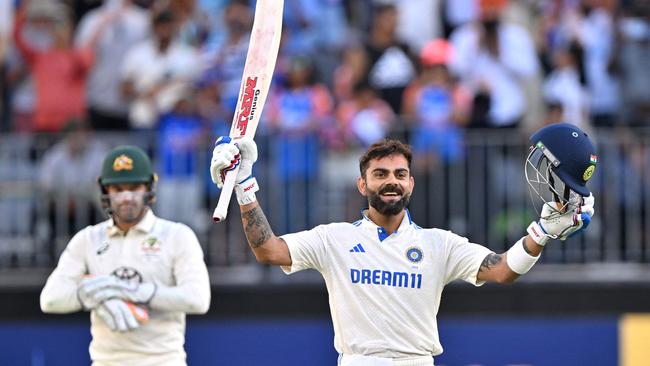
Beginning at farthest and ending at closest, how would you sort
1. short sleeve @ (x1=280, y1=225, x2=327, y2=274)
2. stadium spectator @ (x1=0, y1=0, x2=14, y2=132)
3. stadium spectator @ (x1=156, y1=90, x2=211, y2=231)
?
A: stadium spectator @ (x1=0, y1=0, x2=14, y2=132)
stadium spectator @ (x1=156, y1=90, x2=211, y2=231)
short sleeve @ (x1=280, y1=225, x2=327, y2=274)

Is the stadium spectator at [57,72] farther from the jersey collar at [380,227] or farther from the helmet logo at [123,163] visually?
the jersey collar at [380,227]

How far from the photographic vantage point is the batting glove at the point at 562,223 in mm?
6656

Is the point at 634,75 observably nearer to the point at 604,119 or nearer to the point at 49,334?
the point at 604,119

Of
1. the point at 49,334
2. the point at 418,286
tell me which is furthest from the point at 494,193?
the point at 418,286

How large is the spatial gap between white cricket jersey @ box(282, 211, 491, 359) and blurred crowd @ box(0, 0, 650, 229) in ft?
14.4

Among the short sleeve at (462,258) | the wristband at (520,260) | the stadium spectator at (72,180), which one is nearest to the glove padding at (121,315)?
the short sleeve at (462,258)

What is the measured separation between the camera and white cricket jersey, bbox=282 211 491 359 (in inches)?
276

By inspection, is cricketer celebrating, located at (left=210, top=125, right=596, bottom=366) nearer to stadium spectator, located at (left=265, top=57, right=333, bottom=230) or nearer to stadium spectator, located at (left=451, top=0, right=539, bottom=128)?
stadium spectator, located at (left=265, top=57, right=333, bottom=230)

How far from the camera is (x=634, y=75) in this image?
484 inches

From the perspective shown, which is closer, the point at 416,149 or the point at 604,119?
the point at 416,149

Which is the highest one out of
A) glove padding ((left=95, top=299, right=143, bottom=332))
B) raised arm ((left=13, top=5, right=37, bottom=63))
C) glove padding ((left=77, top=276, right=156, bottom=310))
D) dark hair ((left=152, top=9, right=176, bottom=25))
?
dark hair ((left=152, top=9, right=176, bottom=25))

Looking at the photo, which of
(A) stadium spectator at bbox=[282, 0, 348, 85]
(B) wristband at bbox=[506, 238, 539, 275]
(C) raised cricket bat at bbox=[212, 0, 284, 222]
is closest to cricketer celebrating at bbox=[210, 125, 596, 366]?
(B) wristband at bbox=[506, 238, 539, 275]

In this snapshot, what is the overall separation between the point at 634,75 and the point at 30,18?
215 inches

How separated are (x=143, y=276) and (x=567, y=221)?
2853 mm
